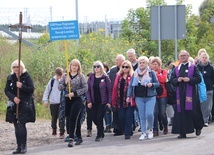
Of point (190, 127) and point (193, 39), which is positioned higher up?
point (193, 39)

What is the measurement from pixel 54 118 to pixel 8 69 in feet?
26.9

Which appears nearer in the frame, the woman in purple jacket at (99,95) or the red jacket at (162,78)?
the woman in purple jacket at (99,95)

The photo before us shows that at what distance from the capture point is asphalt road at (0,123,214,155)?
14.2m

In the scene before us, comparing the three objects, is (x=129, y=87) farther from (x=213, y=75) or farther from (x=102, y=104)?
(x=213, y=75)

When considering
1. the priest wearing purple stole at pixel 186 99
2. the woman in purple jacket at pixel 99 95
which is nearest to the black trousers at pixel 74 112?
the woman in purple jacket at pixel 99 95

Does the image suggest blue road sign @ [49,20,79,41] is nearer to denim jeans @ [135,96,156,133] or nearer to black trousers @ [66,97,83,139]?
denim jeans @ [135,96,156,133]

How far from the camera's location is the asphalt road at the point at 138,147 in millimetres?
14156

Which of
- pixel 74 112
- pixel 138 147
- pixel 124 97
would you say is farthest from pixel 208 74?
pixel 74 112

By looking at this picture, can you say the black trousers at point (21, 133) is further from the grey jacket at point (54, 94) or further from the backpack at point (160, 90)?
the backpack at point (160, 90)

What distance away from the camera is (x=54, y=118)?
17.4 metres

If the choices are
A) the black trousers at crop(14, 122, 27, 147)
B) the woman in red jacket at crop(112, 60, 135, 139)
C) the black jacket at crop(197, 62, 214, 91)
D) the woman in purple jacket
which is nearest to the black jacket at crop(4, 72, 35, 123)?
the black trousers at crop(14, 122, 27, 147)

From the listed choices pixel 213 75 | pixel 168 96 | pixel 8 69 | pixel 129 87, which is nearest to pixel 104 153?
pixel 129 87

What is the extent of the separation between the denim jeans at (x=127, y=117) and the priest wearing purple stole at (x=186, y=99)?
1.02 m

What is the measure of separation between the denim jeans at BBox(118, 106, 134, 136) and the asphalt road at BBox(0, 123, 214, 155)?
22cm
